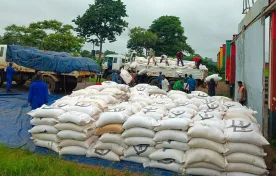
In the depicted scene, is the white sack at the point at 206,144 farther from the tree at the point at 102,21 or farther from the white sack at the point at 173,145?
the tree at the point at 102,21

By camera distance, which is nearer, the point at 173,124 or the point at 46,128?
the point at 173,124

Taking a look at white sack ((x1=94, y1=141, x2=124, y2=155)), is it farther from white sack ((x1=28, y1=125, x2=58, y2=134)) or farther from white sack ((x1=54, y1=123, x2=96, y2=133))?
white sack ((x1=28, y1=125, x2=58, y2=134))

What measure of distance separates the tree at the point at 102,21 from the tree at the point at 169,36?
5.55 metres

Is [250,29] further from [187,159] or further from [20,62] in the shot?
[20,62]

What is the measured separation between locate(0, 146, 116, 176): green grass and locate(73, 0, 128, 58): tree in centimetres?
3285

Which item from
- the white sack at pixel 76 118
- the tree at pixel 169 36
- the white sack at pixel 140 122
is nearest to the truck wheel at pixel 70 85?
the white sack at pixel 76 118

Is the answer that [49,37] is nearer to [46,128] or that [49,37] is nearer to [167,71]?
[167,71]

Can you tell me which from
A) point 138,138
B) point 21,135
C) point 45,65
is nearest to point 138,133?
point 138,138

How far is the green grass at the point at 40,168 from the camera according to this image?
390cm

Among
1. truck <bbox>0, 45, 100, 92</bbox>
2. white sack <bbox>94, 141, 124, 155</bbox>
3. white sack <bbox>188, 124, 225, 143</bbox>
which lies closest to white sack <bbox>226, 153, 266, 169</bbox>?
white sack <bbox>188, 124, 225, 143</bbox>

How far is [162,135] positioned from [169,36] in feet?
120

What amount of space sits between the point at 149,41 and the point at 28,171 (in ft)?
109

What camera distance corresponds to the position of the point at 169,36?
40.0 metres

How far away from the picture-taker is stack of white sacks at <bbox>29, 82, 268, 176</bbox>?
4109 mm
